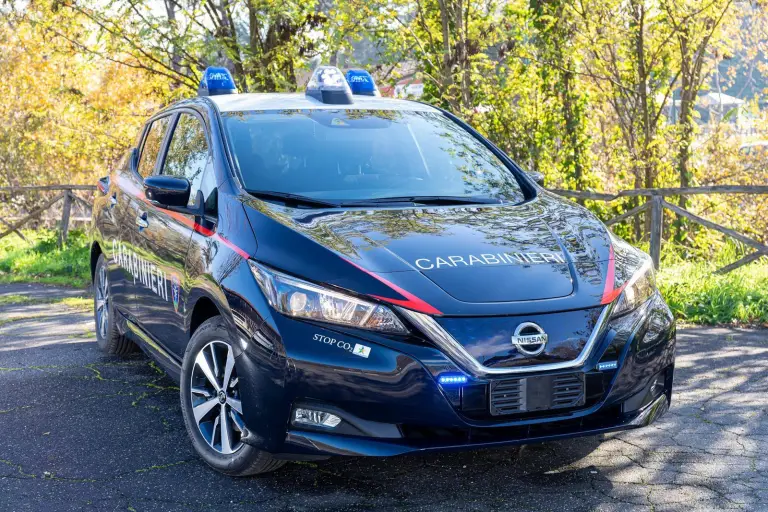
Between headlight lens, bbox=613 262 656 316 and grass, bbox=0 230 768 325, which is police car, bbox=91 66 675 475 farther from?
grass, bbox=0 230 768 325

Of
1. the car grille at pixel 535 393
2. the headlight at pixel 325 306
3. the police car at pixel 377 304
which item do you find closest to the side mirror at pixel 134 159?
the police car at pixel 377 304

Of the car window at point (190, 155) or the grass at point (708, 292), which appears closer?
the car window at point (190, 155)

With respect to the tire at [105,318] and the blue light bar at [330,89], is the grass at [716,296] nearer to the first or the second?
the blue light bar at [330,89]

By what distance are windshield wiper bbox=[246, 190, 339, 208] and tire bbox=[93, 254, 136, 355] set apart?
234 cm

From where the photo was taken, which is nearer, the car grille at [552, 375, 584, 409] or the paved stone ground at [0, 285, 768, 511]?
A: the car grille at [552, 375, 584, 409]

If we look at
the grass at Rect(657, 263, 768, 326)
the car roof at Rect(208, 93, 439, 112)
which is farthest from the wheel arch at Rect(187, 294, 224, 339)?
the grass at Rect(657, 263, 768, 326)

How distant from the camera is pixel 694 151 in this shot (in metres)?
11.6

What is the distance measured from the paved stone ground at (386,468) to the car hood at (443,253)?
32.4 inches

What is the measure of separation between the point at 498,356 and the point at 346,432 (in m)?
0.63

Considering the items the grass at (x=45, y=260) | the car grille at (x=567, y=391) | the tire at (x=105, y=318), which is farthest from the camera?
the grass at (x=45, y=260)

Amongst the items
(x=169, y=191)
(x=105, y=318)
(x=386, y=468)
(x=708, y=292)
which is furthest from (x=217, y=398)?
(x=708, y=292)

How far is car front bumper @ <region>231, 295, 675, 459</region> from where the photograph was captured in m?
3.48

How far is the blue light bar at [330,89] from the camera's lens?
5.45 metres

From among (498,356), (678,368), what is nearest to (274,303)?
(498,356)
